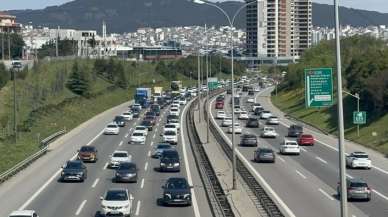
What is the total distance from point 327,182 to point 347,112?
42595mm

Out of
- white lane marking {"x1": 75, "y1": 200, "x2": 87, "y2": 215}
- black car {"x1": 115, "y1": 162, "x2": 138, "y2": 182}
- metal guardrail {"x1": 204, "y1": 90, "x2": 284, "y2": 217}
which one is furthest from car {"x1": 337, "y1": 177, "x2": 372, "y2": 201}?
black car {"x1": 115, "y1": 162, "x2": 138, "y2": 182}

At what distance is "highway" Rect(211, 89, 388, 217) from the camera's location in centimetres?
3491

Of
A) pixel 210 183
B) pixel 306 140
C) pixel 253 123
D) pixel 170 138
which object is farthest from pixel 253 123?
pixel 210 183

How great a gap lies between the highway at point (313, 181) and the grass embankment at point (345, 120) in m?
3.95

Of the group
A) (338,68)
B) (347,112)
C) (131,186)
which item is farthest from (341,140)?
(347,112)

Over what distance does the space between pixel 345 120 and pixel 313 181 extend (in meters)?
39.3

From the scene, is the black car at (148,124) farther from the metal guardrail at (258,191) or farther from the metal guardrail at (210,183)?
the metal guardrail at (258,191)

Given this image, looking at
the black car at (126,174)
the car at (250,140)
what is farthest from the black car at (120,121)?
the black car at (126,174)

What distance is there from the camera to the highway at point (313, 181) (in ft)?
115

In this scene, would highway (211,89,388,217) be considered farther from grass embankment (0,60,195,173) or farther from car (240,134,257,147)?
grass embankment (0,60,195,173)

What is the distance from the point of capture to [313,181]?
45.1 m

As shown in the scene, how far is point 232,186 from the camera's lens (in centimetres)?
4016

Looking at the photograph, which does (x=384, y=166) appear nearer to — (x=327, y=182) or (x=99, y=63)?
(x=327, y=182)

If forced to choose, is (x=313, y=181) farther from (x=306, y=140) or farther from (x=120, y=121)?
(x=120, y=121)
